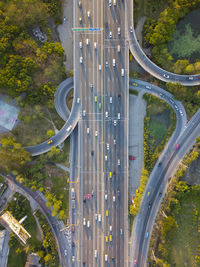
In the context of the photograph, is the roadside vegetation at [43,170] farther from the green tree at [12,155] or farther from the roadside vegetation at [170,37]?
the roadside vegetation at [170,37]

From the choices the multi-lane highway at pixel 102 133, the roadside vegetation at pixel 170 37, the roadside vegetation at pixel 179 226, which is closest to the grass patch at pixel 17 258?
the multi-lane highway at pixel 102 133

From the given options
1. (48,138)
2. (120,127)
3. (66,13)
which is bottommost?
(48,138)

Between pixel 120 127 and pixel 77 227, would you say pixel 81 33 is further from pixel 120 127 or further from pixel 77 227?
pixel 77 227

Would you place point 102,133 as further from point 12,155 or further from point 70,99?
point 12,155

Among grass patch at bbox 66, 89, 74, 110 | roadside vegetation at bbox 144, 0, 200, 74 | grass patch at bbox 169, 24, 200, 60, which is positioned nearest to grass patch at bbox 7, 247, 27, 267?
grass patch at bbox 66, 89, 74, 110

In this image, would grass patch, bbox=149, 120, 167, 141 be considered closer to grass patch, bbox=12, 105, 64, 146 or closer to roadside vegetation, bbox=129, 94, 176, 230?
roadside vegetation, bbox=129, 94, 176, 230

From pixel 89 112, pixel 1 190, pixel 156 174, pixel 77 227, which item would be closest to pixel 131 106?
pixel 89 112
